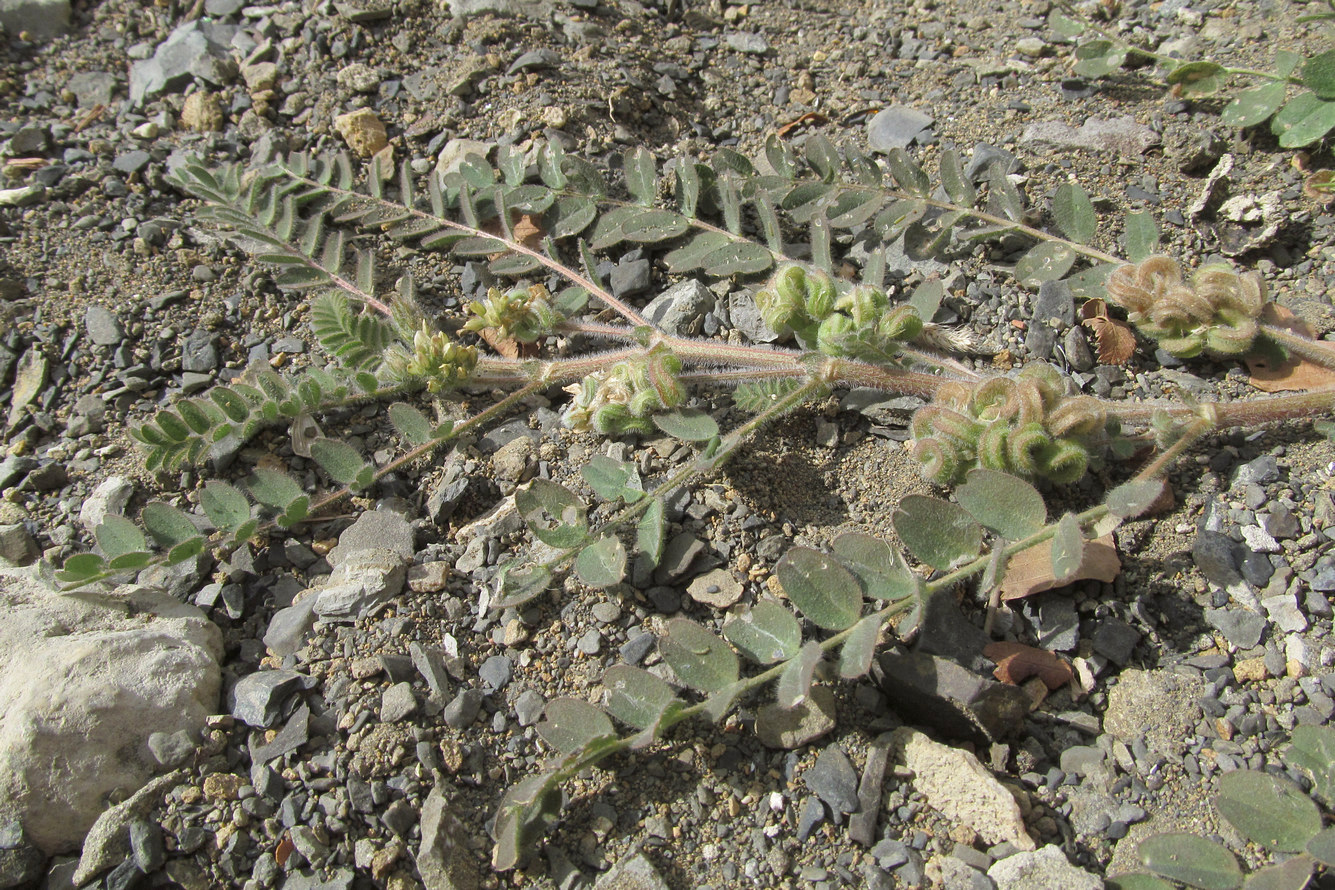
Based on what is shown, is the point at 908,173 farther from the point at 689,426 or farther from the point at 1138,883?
the point at 1138,883

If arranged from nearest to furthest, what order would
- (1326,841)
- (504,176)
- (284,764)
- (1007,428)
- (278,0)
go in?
(1326,841) < (284,764) < (1007,428) < (504,176) < (278,0)

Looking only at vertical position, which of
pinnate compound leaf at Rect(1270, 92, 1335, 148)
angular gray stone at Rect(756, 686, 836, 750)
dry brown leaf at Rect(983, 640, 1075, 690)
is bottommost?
dry brown leaf at Rect(983, 640, 1075, 690)

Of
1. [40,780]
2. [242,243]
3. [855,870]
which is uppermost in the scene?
[242,243]

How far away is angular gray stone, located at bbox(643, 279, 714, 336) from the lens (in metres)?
2.86

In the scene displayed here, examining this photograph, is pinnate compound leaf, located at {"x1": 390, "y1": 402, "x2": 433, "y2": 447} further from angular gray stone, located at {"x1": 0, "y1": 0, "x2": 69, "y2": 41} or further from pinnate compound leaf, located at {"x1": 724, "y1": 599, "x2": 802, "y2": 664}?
angular gray stone, located at {"x1": 0, "y1": 0, "x2": 69, "y2": 41}

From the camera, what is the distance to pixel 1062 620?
2.16m

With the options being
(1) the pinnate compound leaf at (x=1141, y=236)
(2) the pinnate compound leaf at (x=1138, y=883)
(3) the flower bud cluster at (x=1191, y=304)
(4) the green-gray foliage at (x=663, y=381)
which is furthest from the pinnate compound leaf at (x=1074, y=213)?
(2) the pinnate compound leaf at (x=1138, y=883)

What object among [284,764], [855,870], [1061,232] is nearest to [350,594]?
[284,764]

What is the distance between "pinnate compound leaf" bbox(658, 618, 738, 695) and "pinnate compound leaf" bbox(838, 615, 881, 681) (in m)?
0.24

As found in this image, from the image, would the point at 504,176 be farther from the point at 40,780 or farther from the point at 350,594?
the point at 40,780

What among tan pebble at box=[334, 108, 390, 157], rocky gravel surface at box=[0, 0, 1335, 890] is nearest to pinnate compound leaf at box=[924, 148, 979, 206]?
rocky gravel surface at box=[0, 0, 1335, 890]

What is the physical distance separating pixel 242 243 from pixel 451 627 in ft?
5.91

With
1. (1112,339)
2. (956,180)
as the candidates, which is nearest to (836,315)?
(956,180)

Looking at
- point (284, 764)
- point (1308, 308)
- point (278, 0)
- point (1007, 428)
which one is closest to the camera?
point (284, 764)
